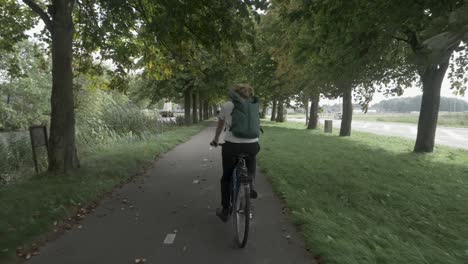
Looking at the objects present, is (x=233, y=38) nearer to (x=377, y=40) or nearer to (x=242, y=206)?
(x=377, y=40)

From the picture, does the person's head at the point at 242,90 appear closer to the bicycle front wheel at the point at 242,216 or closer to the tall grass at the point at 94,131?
the bicycle front wheel at the point at 242,216

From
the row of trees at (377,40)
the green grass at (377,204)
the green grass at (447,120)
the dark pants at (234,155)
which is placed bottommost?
the green grass at (447,120)

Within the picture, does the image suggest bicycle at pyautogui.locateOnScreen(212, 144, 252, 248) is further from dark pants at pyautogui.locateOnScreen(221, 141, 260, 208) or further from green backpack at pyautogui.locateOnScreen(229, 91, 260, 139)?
green backpack at pyautogui.locateOnScreen(229, 91, 260, 139)

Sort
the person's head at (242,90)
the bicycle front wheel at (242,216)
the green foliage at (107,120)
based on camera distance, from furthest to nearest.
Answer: the green foliage at (107,120) < the person's head at (242,90) < the bicycle front wheel at (242,216)

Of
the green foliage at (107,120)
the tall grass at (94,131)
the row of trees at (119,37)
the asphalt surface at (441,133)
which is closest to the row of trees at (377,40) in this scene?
the row of trees at (119,37)

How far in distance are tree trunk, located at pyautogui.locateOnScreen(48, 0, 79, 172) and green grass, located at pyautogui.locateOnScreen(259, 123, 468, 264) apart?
4766mm

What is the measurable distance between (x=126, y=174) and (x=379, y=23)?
6.40 metres

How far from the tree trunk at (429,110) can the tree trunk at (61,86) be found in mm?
12041

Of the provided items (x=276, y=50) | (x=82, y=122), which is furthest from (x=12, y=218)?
(x=276, y=50)

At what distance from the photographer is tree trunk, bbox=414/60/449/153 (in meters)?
12.8

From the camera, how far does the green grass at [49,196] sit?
4.36 metres

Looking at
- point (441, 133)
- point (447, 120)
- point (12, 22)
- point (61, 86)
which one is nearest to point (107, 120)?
point (12, 22)

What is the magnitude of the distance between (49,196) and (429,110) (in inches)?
509

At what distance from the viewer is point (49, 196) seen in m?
5.84
